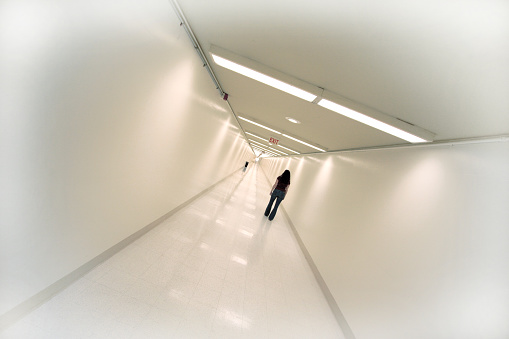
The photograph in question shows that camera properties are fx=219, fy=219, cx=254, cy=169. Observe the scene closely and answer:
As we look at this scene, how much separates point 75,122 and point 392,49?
8.07 ft

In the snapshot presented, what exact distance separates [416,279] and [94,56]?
3.76m

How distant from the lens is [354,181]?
465 cm

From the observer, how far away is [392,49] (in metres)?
1.66

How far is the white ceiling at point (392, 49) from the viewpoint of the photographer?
4.27ft

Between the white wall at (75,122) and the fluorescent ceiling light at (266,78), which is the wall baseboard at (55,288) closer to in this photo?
the white wall at (75,122)

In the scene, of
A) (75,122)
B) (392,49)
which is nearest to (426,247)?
(392,49)

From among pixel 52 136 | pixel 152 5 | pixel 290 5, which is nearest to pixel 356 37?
pixel 290 5

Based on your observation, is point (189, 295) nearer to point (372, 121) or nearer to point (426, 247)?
point (426, 247)

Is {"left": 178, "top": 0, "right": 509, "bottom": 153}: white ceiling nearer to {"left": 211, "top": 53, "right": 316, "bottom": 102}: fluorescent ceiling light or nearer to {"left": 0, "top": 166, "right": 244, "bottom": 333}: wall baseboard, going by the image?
{"left": 211, "top": 53, "right": 316, "bottom": 102}: fluorescent ceiling light

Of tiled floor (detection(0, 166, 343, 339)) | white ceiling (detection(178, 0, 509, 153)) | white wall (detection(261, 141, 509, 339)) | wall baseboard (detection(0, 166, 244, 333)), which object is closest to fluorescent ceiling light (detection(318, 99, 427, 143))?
white ceiling (detection(178, 0, 509, 153))

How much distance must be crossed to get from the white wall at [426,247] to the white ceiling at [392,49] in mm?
518

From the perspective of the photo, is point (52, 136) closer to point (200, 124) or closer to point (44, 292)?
point (44, 292)

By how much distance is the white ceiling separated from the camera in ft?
4.27

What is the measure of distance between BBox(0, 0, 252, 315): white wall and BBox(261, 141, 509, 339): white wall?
11.2 ft
